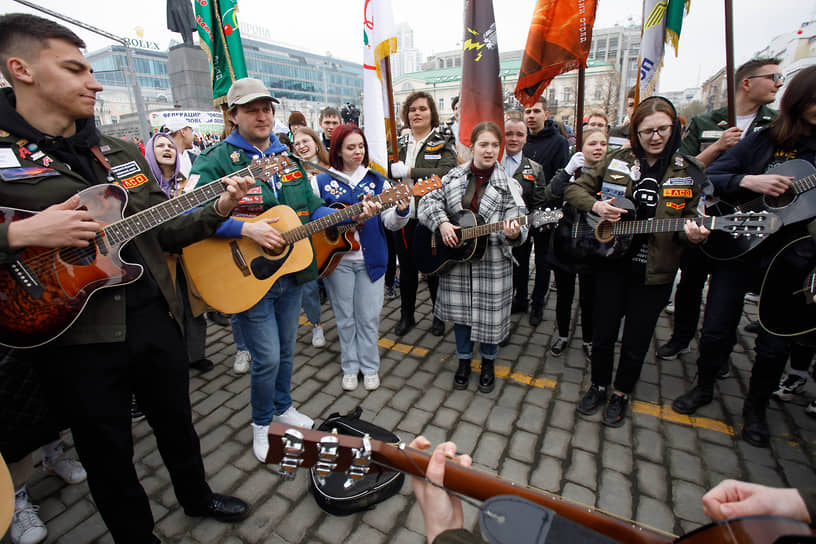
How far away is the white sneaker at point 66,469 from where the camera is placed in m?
2.75

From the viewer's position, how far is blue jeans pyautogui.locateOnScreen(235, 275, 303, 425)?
271 cm

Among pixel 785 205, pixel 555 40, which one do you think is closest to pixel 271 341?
pixel 785 205

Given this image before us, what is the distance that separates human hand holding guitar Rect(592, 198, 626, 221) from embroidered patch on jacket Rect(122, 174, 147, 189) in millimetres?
3016

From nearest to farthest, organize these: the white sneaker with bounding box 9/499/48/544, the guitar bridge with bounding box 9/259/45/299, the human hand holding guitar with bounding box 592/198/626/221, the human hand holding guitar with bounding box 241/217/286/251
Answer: the guitar bridge with bounding box 9/259/45/299
the white sneaker with bounding box 9/499/48/544
the human hand holding guitar with bounding box 241/217/286/251
the human hand holding guitar with bounding box 592/198/626/221

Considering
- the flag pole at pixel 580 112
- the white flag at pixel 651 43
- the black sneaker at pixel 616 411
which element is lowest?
the black sneaker at pixel 616 411

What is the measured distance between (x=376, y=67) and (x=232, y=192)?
286cm

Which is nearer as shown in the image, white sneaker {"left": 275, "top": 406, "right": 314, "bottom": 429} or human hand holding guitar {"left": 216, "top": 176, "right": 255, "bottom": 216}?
→ human hand holding guitar {"left": 216, "top": 176, "right": 255, "bottom": 216}

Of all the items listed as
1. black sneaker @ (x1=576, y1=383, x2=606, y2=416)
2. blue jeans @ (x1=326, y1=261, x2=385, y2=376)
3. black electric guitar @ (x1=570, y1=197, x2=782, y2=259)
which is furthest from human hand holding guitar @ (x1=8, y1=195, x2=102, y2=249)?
black sneaker @ (x1=576, y1=383, x2=606, y2=416)

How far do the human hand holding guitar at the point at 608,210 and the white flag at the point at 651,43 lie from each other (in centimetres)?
194

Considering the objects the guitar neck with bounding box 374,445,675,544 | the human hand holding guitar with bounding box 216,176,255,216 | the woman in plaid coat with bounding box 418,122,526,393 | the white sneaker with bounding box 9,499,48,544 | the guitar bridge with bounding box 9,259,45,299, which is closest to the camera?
the guitar neck with bounding box 374,445,675,544

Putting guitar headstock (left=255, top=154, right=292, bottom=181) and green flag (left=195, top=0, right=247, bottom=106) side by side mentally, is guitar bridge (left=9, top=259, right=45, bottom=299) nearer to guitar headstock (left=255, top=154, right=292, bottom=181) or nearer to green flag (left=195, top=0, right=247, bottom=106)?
guitar headstock (left=255, top=154, right=292, bottom=181)

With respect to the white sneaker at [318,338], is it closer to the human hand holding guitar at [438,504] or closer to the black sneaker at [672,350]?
the human hand holding guitar at [438,504]

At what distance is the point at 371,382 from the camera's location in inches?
146

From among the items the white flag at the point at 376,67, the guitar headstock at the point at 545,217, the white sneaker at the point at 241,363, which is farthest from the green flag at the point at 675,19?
the white sneaker at the point at 241,363
